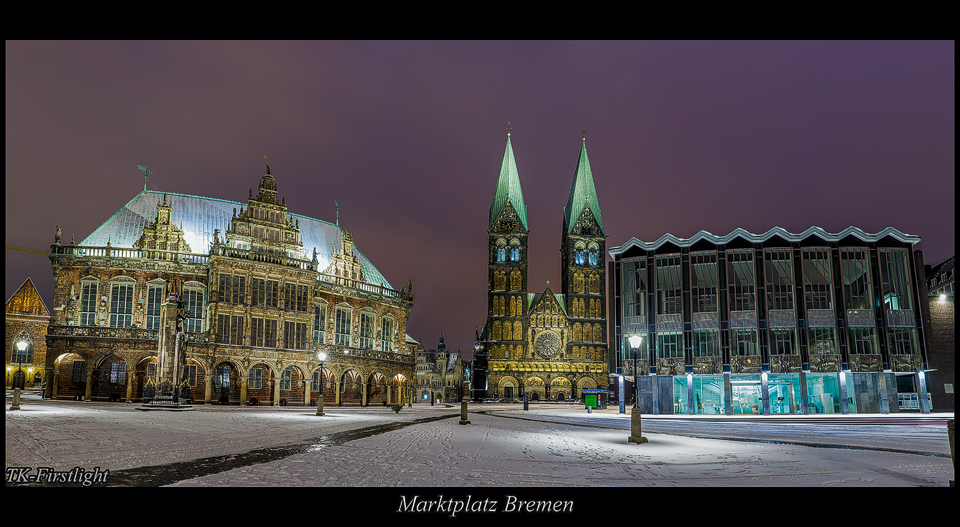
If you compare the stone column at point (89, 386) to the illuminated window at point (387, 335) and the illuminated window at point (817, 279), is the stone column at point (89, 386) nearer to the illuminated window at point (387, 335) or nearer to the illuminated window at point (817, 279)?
the illuminated window at point (387, 335)

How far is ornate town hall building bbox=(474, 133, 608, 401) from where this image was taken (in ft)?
322

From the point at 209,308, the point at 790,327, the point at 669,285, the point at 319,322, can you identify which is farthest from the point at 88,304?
the point at 790,327

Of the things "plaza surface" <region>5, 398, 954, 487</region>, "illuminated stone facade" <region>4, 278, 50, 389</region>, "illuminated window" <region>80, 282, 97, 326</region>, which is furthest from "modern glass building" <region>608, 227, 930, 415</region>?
"illuminated stone facade" <region>4, 278, 50, 389</region>

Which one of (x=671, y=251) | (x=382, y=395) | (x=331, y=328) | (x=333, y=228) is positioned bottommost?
(x=382, y=395)

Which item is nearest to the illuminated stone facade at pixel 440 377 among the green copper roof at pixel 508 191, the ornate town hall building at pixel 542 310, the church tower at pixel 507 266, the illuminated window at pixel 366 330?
the ornate town hall building at pixel 542 310

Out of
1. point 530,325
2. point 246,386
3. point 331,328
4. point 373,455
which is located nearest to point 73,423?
point 373,455

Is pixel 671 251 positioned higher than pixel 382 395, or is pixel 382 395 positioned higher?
pixel 671 251

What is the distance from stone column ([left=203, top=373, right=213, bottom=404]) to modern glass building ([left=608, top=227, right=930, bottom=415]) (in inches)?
1368

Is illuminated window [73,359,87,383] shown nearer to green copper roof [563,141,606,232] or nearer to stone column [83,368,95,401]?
stone column [83,368,95,401]

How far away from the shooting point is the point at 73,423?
19203 mm

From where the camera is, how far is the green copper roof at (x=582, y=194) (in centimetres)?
10912

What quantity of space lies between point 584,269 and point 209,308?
70628 millimetres
